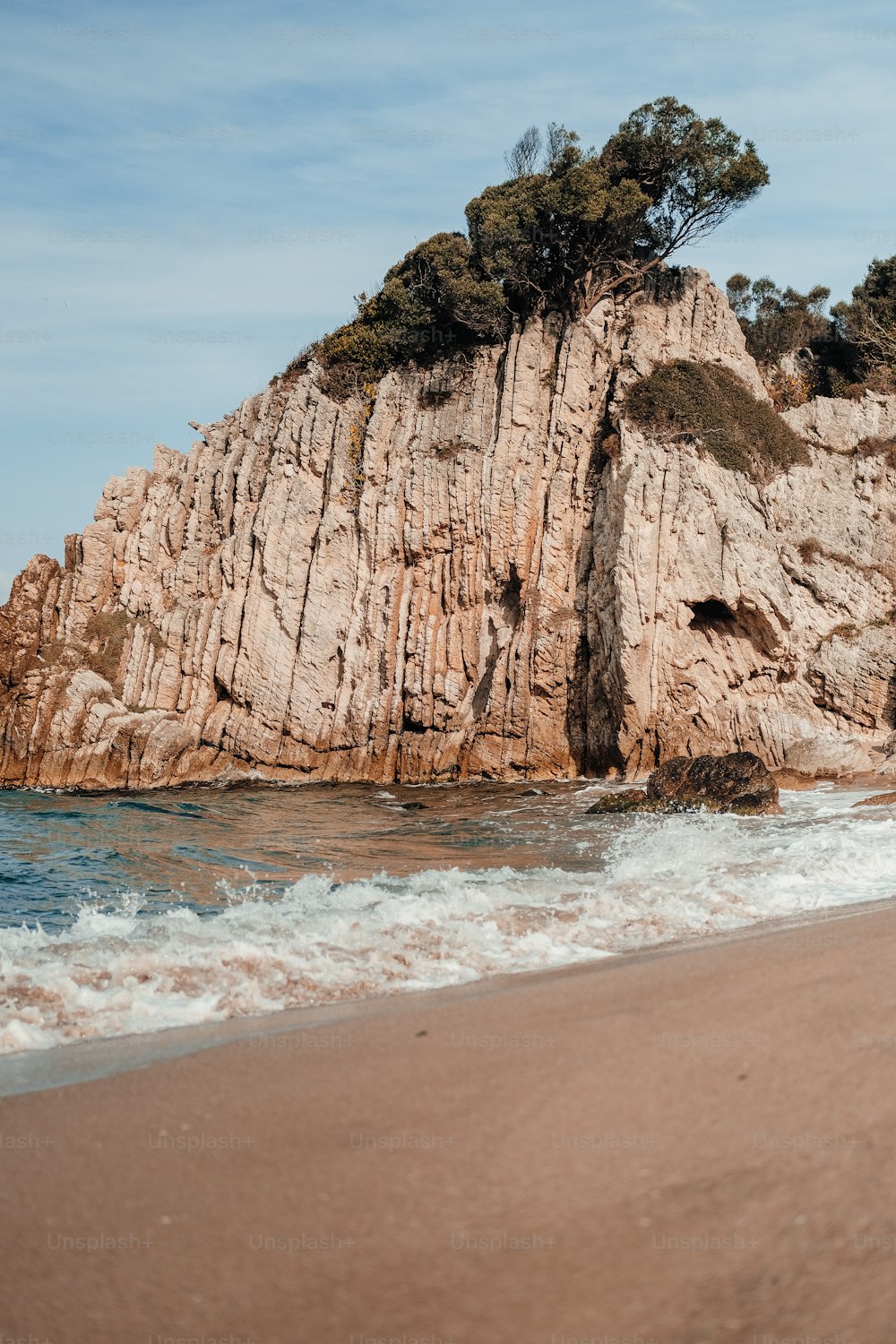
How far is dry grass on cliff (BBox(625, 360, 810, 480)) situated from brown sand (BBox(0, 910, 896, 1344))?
2428 cm

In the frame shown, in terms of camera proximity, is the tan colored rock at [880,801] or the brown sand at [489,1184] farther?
the tan colored rock at [880,801]

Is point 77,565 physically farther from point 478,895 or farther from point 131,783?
point 478,895

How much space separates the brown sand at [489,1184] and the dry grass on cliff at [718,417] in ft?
79.7

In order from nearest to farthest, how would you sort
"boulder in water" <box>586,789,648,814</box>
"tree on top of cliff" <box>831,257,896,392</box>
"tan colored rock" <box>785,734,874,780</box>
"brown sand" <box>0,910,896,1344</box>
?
"brown sand" <box>0,910,896,1344</box> → "boulder in water" <box>586,789,648,814</box> → "tan colored rock" <box>785,734,874,780</box> → "tree on top of cliff" <box>831,257,896,392</box>

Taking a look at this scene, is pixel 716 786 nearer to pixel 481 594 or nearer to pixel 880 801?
pixel 880 801

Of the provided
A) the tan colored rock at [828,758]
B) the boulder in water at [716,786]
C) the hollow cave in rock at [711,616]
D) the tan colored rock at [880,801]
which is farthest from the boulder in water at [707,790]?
the hollow cave in rock at [711,616]

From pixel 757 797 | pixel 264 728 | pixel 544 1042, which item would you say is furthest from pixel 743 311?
pixel 544 1042

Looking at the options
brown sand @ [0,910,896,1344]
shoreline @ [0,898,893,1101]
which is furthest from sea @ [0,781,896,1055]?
brown sand @ [0,910,896,1344]

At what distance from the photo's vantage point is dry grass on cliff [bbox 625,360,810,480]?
27.3 m

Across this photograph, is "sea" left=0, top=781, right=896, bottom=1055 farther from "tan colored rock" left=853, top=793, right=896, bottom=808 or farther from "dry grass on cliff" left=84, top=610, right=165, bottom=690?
"dry grass on cliff" left=84, top=610, right=165, bottom=690

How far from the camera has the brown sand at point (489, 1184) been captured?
245 centimetres

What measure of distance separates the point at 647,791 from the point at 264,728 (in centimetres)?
1406

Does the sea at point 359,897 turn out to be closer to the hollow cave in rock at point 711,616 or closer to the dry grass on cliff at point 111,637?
the hollow cave in rock at point 711,616

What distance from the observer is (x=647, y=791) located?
65.6ft
